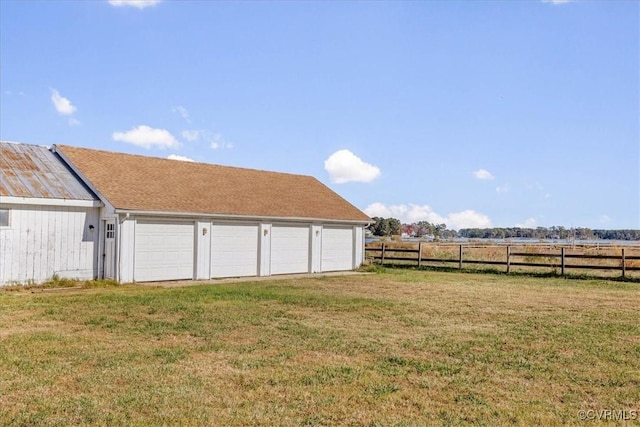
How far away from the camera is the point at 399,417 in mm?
5309

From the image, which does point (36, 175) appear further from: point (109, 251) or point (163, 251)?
point (163, 251)

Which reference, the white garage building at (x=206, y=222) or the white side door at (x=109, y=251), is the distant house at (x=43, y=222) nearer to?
the white side door at (x=109, y=251)

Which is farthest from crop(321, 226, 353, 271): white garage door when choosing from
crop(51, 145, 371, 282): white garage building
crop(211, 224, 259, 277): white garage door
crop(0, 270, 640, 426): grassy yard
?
crop(0, 270, 640, 426): grassy yard

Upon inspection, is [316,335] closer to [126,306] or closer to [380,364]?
[380,364]

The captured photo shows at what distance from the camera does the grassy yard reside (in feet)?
18.0

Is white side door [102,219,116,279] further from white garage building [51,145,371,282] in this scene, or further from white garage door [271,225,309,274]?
white garage door [271,225,309,274]

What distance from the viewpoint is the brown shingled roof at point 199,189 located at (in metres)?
18.6

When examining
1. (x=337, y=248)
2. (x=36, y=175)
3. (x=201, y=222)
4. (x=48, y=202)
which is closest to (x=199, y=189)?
(x=201, y=222)

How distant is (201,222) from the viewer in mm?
19391

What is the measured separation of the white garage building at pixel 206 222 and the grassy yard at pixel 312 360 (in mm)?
3959

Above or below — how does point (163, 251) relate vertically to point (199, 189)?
below

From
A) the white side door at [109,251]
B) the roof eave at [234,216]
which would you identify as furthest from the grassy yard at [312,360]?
the roof eave at [234,216]

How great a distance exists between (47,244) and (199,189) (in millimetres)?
6172

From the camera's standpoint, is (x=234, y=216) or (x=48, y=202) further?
(x=234, y=216)
